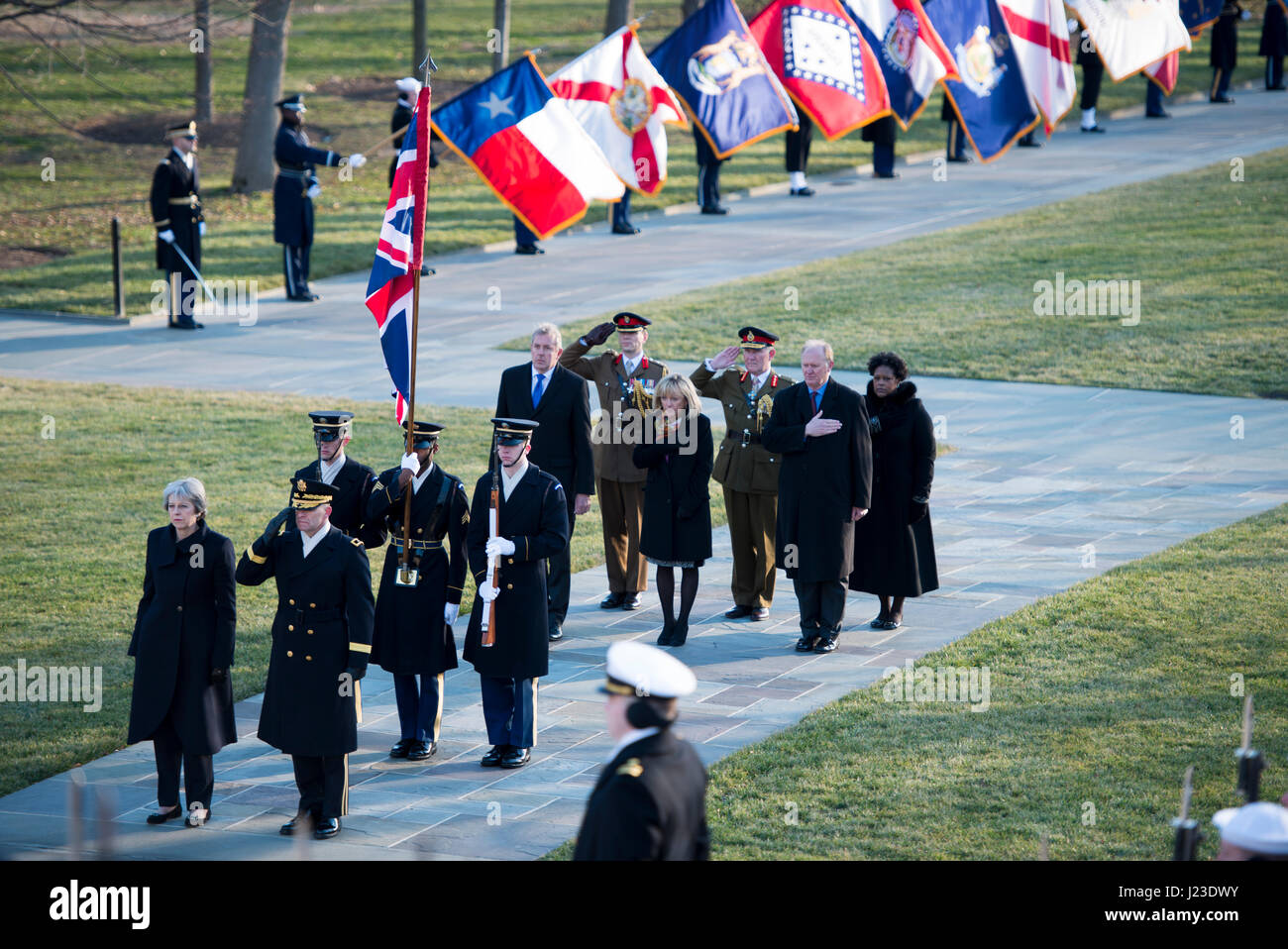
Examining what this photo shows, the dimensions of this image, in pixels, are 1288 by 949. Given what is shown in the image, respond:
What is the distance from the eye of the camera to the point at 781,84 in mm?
19016

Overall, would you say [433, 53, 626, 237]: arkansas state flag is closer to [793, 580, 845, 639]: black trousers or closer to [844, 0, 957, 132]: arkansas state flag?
[793, 580, 845, 639]: black trousers

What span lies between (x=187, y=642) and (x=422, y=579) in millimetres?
1424

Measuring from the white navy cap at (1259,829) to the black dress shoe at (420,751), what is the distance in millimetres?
5386

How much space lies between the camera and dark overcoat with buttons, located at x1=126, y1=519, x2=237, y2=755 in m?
8.42

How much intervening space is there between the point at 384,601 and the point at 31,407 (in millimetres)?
9506

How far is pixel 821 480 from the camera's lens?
1089 centimetres

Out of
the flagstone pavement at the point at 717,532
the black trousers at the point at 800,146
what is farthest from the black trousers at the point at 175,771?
the black trousers at the point at 800,146

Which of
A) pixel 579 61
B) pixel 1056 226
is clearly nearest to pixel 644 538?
pixel 579 61

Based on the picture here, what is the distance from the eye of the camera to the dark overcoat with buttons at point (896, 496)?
11164mm

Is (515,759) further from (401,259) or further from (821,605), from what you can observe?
(401,259)

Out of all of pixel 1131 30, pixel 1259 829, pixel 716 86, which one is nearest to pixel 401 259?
pixel 1259 829

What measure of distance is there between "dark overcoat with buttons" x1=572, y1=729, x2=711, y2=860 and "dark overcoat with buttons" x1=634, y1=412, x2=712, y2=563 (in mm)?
5644

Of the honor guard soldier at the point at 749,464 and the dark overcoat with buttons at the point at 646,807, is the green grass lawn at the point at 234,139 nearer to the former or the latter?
the honor guard soldier at the point at 749,464
